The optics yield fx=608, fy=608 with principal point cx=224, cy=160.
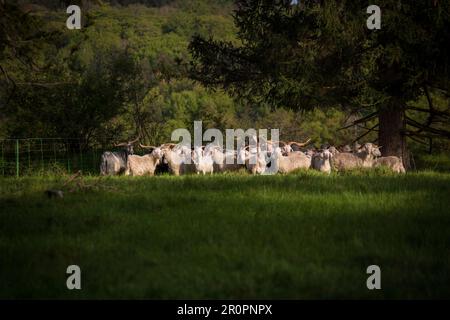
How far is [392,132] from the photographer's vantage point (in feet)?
67.8

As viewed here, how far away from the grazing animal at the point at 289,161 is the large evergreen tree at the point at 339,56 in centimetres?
168

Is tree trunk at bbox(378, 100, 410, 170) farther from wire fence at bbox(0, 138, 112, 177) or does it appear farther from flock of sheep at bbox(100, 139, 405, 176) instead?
wire fence at bbox(0, 138, 112, 177)

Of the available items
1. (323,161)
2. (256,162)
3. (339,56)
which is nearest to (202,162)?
(256,162)

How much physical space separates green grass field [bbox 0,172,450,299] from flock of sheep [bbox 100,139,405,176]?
6.96 metres

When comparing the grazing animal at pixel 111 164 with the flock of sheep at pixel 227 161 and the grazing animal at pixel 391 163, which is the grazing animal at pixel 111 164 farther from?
the grazing animal at pixel 391 163

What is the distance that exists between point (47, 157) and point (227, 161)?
749cm

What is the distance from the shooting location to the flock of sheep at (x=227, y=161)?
768 inches

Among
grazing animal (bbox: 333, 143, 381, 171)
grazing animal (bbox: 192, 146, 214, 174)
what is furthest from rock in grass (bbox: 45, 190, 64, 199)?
grazing animal (bbox: 333, 143, 381, 171)

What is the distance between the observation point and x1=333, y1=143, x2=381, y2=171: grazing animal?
1998 cm

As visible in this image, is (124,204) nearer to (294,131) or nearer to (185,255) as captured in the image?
(185,255)

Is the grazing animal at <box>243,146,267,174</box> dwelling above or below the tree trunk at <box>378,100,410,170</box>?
below

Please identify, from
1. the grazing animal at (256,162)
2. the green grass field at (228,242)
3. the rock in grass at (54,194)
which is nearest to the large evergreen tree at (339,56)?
the grazing animal at (256,162)

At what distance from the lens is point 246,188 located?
41.5 ft
